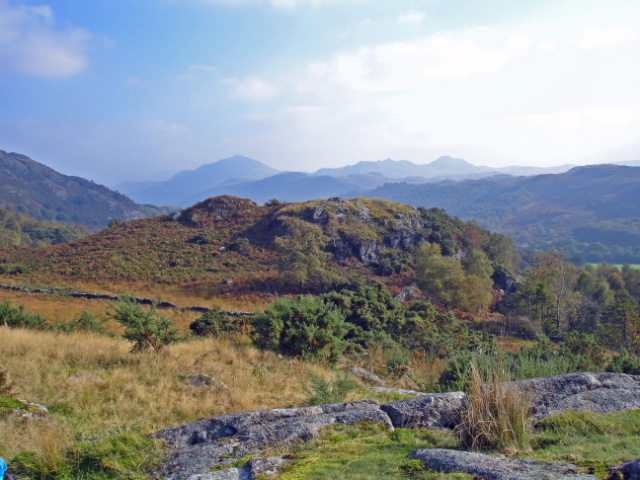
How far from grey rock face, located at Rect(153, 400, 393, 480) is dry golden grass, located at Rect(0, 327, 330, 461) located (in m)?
0.64

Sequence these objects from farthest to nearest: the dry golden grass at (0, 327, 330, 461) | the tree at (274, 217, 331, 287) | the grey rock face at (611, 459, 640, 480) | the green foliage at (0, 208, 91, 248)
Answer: the green foliage at (0, 208, 91, 248) < the tree at (274, 217, 331, 287) < the dry golden grass at (0, 327, 330, 461) < the grey rock face at (611, 459, 640, 480)

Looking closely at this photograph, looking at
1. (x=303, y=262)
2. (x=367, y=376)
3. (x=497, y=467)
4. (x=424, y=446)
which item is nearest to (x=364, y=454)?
(x=424, y=446)

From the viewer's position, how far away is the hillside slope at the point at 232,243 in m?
30.7

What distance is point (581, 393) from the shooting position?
14.2 ft

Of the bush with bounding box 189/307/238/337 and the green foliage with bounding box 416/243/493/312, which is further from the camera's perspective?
the green foliage with bounding box 416/243/493/312

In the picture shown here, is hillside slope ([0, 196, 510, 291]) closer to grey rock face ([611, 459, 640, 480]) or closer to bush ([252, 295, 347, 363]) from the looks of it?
bush ([252, 295, 347, 363])

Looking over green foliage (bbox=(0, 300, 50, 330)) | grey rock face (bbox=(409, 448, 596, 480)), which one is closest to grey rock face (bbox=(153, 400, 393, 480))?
grey rock face (bbox=(409, 448, 596, 480))

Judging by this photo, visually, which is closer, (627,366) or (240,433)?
(240,433)

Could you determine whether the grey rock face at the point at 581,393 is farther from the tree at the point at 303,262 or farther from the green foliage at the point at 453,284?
the green foliage at the point at 453,284

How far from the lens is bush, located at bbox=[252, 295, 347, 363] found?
7980mm

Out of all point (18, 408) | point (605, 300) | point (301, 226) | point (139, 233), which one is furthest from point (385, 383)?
point (139, 233)

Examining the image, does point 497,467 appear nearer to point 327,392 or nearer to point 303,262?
point 327,392

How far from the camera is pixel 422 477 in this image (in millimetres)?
2293

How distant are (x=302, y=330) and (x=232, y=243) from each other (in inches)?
1287
